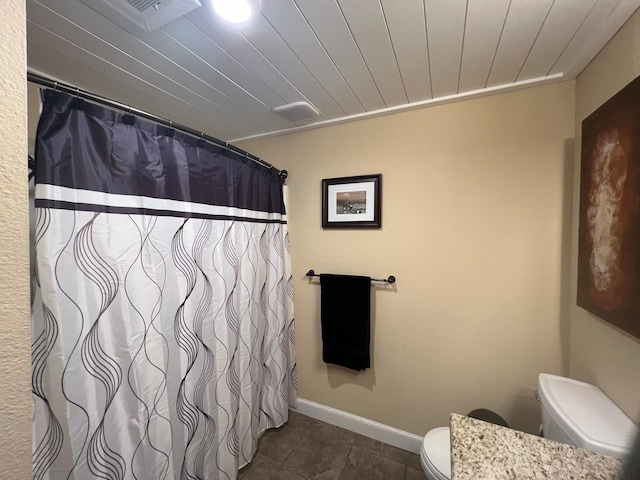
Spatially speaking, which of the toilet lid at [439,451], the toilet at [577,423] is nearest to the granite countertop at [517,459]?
the toilet at [577,423]

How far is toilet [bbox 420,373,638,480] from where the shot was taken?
75 centimetres

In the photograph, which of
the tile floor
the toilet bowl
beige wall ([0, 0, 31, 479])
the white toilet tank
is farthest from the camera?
the tile floor

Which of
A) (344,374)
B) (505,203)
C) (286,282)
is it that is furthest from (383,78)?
(344,374)

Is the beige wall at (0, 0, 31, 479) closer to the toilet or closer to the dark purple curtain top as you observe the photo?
the dark purple curtain top

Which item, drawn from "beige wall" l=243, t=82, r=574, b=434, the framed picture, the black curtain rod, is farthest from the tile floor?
the black curtain rod

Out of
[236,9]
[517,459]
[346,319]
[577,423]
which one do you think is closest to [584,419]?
[577,423]

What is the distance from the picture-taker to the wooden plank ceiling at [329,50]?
85cm

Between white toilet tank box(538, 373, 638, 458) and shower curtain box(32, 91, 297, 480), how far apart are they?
1441mm

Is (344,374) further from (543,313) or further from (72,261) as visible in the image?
(72,261)

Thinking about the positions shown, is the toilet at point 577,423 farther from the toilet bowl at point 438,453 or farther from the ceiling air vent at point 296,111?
the ceiling air vent at point 296,111

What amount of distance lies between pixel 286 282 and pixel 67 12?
5.34 ft

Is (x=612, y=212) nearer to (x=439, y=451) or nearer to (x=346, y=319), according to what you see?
(x=439, y=451)

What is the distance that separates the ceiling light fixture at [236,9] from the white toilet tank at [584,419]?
69.1 inches

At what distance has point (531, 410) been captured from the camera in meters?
1.29
